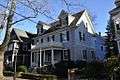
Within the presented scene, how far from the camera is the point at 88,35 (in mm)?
Answer: 40531

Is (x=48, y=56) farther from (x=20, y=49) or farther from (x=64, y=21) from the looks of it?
(x=20, y=49)

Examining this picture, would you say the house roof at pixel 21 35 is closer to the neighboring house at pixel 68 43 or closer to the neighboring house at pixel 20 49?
the neighboring house at pixel 20 49

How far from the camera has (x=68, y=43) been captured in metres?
38.0

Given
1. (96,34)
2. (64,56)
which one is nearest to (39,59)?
(64,56)

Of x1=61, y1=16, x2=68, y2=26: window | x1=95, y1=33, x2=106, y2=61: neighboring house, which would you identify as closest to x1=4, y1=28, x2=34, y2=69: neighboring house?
x1=61, y1=16, x2=68, y2=26: window

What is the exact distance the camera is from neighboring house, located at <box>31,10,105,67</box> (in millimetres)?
37688

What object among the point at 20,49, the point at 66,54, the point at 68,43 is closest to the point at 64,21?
the point at 68,43

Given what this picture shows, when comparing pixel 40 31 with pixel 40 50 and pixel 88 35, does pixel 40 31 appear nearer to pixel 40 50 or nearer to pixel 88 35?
pixel 40 50

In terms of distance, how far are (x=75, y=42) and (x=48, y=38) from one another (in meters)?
7.01

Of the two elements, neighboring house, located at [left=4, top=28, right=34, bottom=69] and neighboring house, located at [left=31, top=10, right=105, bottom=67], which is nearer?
neighboring house, located at [left=31, top=10, right=105, bottom=67]

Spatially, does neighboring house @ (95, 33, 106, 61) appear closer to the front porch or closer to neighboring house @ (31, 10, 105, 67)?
neighboring house @ (31, 10, 105, 67)

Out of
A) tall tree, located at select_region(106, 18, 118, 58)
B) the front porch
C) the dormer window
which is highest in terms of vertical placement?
the dormer window

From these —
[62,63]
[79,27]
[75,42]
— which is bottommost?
[62,63]

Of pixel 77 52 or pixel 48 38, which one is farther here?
pixel 48 38
